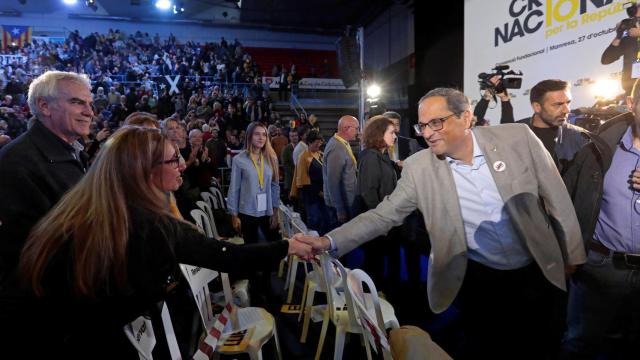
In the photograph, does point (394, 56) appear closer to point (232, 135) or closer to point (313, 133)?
point (232, 135)

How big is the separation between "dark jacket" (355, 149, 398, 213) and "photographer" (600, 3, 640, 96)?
6.91ft

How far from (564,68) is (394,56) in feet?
39.3

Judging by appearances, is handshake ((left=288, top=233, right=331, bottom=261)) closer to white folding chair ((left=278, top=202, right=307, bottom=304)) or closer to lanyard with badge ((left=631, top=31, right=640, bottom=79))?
white folding chair ((left=278, top=202, right=307, bottom=304))

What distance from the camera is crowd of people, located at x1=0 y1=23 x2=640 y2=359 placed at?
1288 mm

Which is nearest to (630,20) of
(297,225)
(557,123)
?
(557,123)

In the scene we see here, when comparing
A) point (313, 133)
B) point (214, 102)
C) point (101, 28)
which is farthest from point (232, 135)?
point (101, 28)

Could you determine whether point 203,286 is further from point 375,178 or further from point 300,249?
point 375,178

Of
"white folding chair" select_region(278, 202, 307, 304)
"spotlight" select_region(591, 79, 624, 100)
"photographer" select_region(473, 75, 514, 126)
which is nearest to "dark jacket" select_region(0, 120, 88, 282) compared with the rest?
"white folding chair" select_region(278, 202, 307, 304)

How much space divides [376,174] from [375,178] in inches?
1.5

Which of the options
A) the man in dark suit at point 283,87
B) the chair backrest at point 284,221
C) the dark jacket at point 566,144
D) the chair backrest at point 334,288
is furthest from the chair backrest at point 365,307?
the man in dark suit at point 283,87

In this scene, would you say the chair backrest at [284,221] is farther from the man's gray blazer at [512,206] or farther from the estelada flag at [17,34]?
the estelada flag at [17,34]

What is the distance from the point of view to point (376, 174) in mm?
3666

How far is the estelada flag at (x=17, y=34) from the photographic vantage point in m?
18.7

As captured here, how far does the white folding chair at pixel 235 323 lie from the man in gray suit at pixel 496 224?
3.31ft
